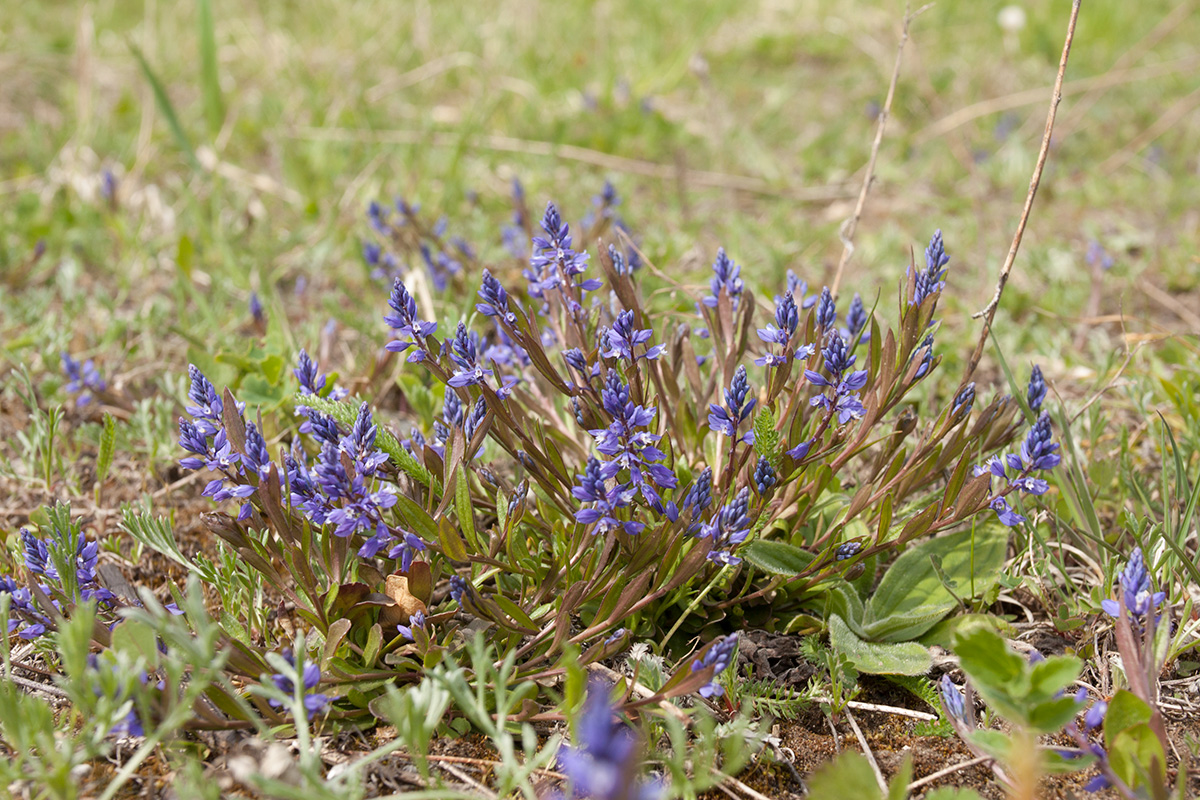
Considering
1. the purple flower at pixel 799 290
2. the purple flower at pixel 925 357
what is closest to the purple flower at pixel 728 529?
the purple flower at pixel 925 357

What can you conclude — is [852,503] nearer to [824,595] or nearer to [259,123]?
[824,595]

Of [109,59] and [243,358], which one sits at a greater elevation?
[109,59]

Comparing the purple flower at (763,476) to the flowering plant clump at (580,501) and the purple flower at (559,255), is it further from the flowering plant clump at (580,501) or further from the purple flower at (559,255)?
the purple flower at (559,255)

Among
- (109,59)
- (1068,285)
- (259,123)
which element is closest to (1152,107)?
(1068,285)

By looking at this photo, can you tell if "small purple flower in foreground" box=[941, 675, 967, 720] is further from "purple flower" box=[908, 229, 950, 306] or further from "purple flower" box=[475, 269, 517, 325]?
"purple flower" box=[475, 269, 517, 325]

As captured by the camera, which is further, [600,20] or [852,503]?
[600,20]

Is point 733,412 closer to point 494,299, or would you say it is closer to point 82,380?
point 494,299

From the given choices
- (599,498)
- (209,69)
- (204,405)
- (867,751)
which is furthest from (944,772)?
(209,69)
